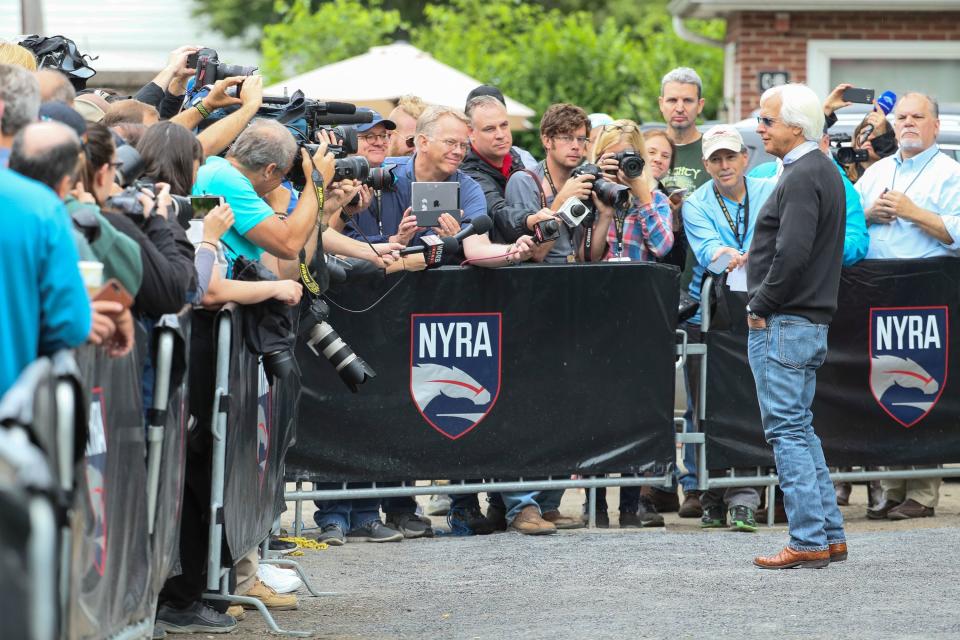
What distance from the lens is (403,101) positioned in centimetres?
1038

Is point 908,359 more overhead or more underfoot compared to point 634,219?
more underfoot

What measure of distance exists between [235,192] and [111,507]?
2163 millimetres

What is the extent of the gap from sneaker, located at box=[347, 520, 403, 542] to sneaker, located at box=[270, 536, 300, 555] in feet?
1.41

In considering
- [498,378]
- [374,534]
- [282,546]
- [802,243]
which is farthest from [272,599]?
[802,243]

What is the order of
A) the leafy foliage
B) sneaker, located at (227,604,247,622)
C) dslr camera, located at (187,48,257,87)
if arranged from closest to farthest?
sneaker, located at (227,604,247,622) → dslr camera, located at (187,48,257,87) → the leafy foliage

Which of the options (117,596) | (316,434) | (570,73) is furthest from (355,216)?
(570,73)

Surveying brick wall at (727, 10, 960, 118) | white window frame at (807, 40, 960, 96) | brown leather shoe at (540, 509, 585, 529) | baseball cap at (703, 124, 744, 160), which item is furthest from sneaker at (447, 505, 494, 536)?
white window frame at (807, 40, 960, 96)

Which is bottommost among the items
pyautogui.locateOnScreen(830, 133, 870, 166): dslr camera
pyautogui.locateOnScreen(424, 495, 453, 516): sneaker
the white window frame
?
pyautogui.locateOnScreen(424, 495, 453, 516): sneaker

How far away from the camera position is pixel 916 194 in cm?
928

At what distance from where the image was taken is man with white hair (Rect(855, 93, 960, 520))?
920 cm

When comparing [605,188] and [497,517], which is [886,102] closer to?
[605,188]

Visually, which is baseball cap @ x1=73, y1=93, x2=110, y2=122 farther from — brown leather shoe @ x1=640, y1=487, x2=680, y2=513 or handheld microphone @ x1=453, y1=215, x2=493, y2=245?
brown leather shoe @ x1=640, y1=487, x2=680, y2=513

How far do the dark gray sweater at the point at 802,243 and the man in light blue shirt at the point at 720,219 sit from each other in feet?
4.38

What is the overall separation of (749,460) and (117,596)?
497 centimetres
